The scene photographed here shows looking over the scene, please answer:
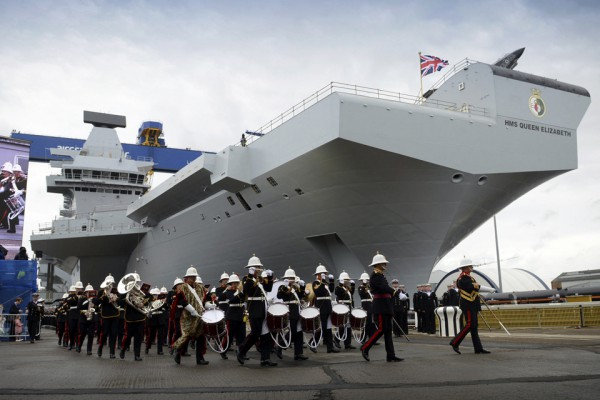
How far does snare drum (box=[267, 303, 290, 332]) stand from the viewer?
8320 millimetres

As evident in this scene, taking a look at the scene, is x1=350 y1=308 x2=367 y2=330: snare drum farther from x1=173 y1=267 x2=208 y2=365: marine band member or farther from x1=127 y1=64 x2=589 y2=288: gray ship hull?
x1=127 y1=64 x2=589 y2=288: gray ship hull

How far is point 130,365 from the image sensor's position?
9.03 m

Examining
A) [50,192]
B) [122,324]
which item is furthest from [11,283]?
[50,192]

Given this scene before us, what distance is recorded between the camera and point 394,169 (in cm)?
1705

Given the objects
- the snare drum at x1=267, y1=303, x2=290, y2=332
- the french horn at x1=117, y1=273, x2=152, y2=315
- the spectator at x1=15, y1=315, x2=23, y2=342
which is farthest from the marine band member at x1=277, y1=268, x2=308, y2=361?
the spectator at x1=15, y1=315, x2=23, y2=342

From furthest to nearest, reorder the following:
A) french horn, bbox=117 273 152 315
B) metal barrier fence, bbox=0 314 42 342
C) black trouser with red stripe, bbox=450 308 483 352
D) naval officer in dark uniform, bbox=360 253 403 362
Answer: metal barrier fence, bbox=0 314 42 342, french horn, bbox=117 273 152 315, black trouser with red stripe, bbox=450 308 483 352, naval officer in dark uniform, bbox=360 253 403 362

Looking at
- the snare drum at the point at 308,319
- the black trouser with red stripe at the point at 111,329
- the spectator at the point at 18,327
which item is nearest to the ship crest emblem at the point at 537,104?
the snare drum at the point at 308,319

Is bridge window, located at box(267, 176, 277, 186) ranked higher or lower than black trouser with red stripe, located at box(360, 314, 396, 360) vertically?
higher

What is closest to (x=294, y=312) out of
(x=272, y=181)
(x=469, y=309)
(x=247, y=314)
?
(x=247, y=314)

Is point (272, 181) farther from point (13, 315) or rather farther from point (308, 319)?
point (308, 319)

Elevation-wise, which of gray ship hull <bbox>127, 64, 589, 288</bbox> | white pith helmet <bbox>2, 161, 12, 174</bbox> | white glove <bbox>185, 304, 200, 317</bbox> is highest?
white pith helmet <bbox>2, 161, 12, 174</bbox>

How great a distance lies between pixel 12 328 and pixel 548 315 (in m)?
18.3

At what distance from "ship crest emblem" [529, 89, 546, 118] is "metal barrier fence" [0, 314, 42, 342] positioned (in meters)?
19.5

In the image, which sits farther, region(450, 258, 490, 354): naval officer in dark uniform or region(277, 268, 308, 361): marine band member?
region(277, 268, 308, 361): marine band member
